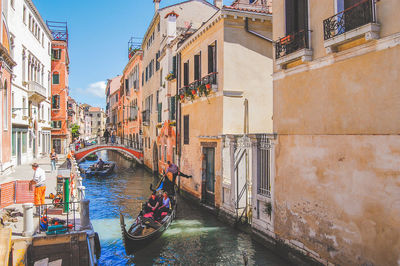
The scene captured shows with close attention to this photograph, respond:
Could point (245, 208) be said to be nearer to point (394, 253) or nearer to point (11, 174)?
point (394, 253)

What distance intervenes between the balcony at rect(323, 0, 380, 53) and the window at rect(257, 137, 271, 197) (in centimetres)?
339

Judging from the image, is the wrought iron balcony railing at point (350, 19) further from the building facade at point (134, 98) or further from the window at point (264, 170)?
the building facade at point (134, 98)

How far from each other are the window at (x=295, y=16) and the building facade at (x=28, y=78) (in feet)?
42.4

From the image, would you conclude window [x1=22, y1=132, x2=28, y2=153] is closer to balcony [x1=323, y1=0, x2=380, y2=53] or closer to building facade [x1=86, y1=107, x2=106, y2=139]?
balcony [x1=323, y1=0, x2=380, y2=53]

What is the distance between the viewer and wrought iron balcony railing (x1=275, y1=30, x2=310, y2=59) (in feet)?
24.3

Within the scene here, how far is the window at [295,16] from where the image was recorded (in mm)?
7934

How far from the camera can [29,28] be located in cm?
2031

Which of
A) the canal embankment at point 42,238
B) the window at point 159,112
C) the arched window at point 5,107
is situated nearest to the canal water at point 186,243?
the canal embankment at point 42,238

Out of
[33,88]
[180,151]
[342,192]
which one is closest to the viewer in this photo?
[342,192]

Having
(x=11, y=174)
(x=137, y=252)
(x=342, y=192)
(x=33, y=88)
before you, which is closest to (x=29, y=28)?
(x=33, y=88)

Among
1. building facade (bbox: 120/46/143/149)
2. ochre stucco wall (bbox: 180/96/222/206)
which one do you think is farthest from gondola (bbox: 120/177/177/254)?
building facade (bbox: 120/46/143/149)

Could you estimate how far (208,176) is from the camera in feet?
44.1

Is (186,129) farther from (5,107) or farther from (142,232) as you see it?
(5,107)

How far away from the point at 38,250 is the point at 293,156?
5.98m
